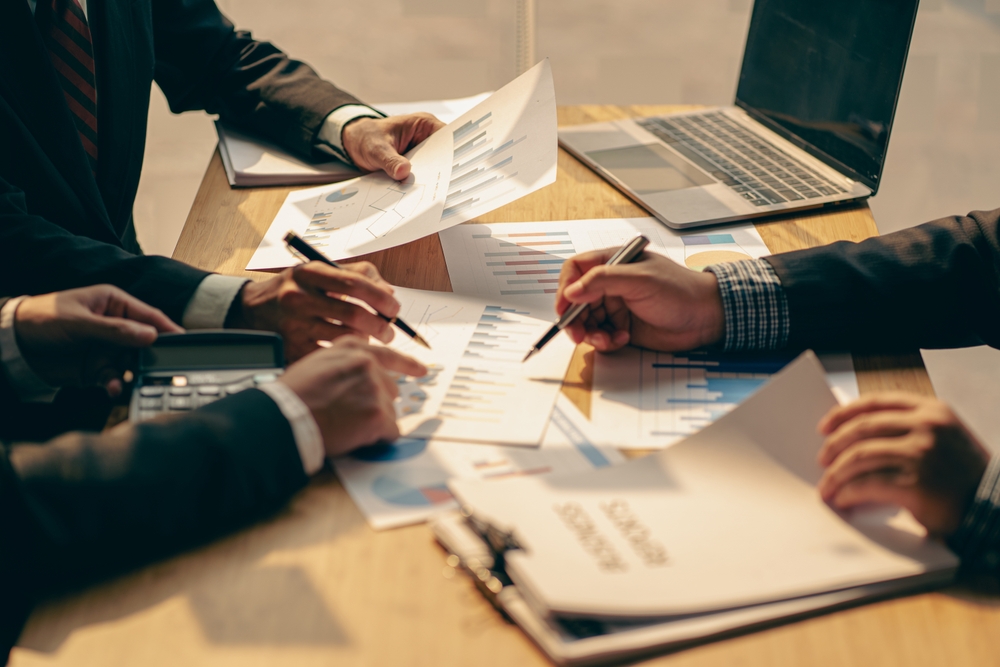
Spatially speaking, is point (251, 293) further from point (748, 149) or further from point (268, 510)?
point (748, 149)

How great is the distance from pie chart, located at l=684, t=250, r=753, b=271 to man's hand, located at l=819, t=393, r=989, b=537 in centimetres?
40

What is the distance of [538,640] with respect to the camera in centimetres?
56

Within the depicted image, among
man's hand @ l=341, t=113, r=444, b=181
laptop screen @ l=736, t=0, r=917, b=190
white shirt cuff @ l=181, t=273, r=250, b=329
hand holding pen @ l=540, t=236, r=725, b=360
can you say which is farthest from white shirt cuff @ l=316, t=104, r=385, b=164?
laptop screen @ l=736, t=0, r=917, b=190

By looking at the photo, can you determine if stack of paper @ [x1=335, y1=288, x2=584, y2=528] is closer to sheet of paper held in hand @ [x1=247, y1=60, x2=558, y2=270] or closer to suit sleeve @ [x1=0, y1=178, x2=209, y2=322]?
sheet of paper held in hand @ [x1=247, y1=60, x2=558, y2=270]

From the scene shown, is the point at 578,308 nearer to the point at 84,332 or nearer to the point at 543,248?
the point at 543,248

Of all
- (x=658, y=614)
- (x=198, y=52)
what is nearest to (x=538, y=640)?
(x=658, y=614)

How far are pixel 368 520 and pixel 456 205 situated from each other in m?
0.50

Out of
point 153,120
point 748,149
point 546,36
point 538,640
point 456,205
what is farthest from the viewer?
point 546,36

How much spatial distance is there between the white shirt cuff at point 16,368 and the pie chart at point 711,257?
2.47 feet

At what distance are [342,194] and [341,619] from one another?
78cm

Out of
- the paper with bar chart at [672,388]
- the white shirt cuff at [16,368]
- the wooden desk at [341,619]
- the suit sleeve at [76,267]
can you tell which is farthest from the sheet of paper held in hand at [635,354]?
the white shirt cuff at [16,368]

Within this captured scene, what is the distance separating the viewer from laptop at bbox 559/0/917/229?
116 centimetres

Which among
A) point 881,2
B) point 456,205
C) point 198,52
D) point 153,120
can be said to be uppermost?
point 881,2

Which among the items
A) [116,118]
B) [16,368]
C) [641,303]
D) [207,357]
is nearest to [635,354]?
[641,303]
